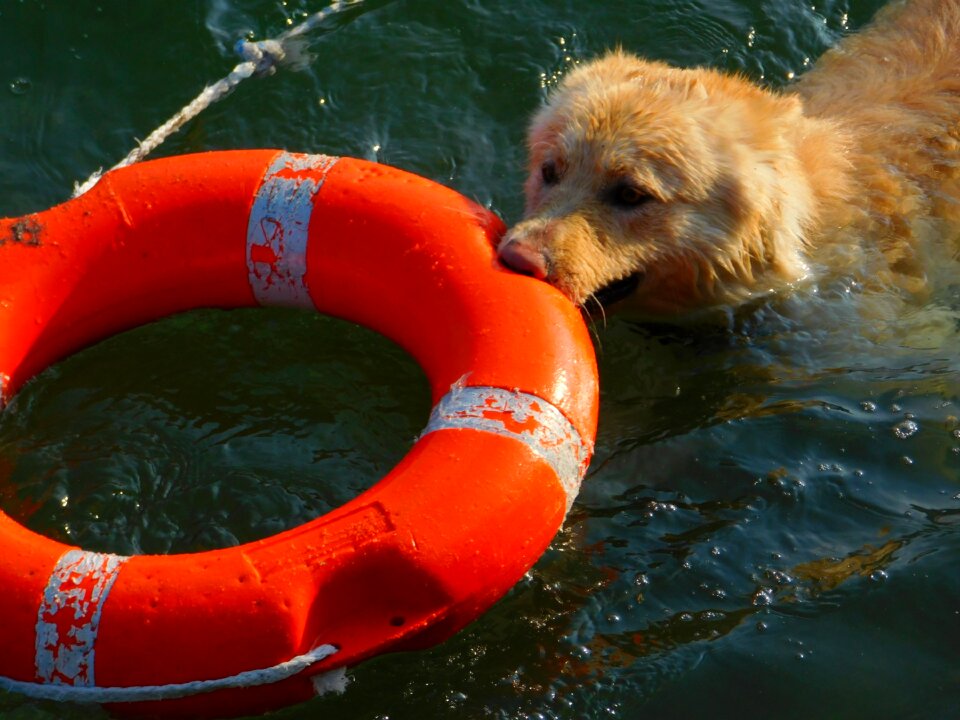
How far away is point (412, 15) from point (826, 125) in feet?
7.86

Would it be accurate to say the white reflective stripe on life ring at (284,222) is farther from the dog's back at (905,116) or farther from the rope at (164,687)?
the dog's back at (905,116)

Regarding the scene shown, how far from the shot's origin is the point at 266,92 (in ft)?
20.5

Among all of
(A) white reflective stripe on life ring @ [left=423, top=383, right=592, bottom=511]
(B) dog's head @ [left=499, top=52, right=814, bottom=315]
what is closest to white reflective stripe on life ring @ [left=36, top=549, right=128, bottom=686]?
(A) white reflective stripe on life ring @ [left=423, top=383, right=592, bottom=511]

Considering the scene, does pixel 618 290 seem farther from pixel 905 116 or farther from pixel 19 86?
pixel 19 86

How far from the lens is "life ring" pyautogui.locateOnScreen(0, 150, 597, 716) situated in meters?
3.28

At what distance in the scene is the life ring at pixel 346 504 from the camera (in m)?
3.28

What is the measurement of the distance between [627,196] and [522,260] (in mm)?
649

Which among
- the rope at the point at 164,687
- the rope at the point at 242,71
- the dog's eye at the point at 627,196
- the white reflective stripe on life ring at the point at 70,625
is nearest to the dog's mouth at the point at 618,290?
the dog's eye at the point at 627,196

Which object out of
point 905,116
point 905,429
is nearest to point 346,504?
point 905,429

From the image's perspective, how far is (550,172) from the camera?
481 cm

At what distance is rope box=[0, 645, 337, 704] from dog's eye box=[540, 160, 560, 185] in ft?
7.25

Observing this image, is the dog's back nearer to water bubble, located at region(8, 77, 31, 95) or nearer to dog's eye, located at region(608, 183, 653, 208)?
dog's eye, located at region(608, 183, 653, 208)

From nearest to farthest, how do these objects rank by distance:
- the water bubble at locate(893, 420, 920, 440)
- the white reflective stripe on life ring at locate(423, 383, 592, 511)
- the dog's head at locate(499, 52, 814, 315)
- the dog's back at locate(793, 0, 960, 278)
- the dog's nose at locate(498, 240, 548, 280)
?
1. the white reflective stripe on life ring at locate(423, 383, 592, 511)
2. the dog's nose at locate(498, 240, 548, 280)
3. the dog's head at locate(499, 52, 814, 315)
4. the water bubble at locate(893, 420, 920, 440)
5. the dog's back at locate(793, 0, 960, 278)

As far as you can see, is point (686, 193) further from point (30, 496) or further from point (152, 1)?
point (152, 1)
